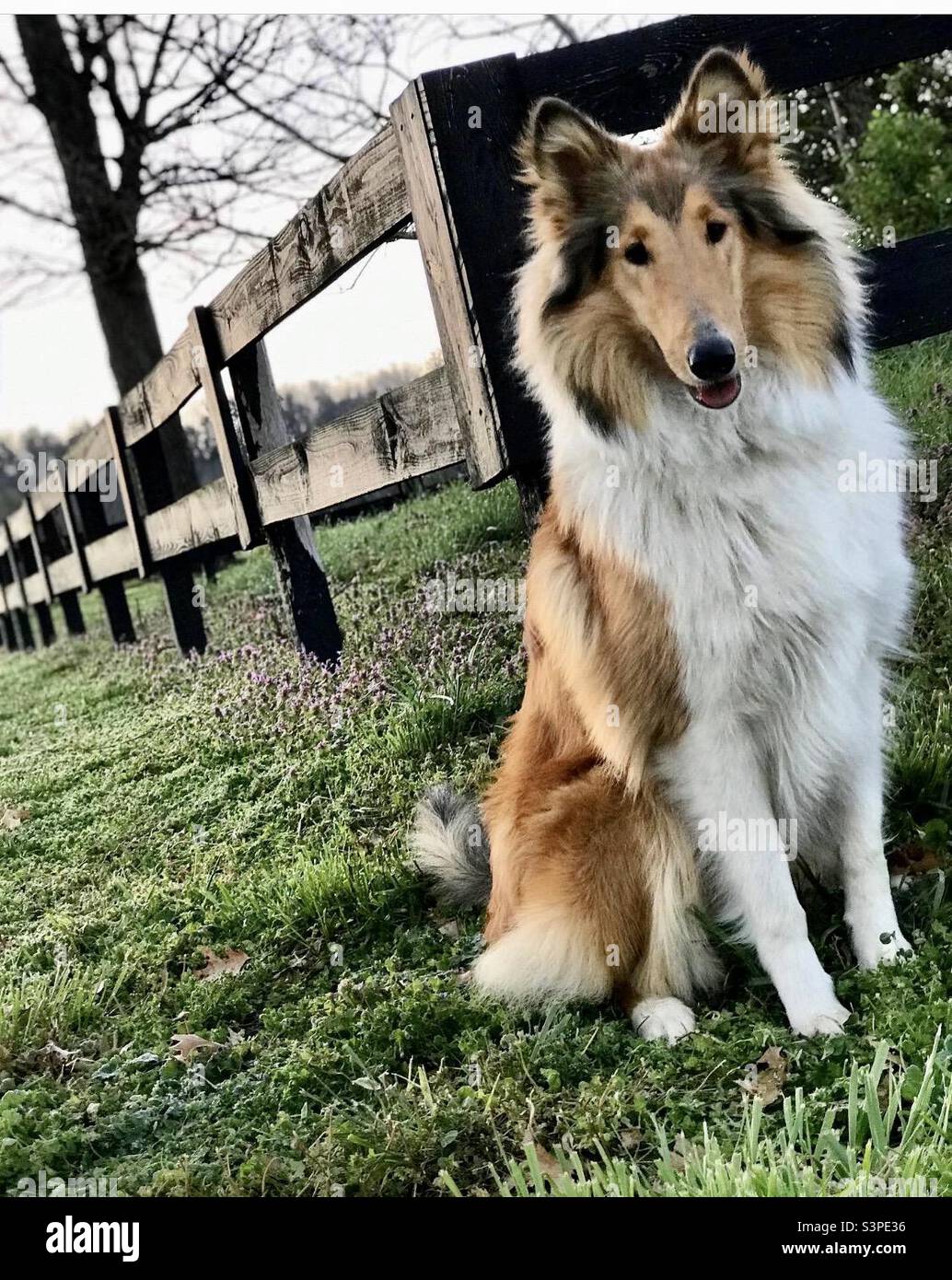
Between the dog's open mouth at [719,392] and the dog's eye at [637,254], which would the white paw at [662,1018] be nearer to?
the dog's open mouth at [719,392]

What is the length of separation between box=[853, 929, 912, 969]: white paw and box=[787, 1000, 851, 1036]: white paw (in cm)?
11

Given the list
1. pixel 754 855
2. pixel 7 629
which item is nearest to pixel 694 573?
pixel 754 855

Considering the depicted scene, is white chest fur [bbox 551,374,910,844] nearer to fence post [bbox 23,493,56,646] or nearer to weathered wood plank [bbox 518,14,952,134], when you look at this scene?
weathered wood plank [bbox 518,14,952,134]

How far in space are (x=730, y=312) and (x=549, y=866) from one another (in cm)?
95

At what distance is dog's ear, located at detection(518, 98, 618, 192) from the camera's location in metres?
1.69

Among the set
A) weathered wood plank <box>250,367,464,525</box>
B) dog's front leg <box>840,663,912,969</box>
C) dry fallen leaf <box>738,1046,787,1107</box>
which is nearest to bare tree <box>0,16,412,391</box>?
weathered wood plank <box>250,367,464,525</box>

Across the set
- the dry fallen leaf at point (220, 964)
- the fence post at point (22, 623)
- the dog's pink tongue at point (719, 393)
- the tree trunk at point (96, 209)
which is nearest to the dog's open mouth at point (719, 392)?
the dog's pink tongue at point (719, 393)

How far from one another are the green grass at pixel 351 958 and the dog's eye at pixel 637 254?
48 centimetres

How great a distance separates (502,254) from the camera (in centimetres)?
190

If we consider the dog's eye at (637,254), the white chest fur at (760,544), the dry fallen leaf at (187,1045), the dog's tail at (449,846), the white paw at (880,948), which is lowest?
the white paw at (880,948)

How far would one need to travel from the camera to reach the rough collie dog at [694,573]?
1719 mm

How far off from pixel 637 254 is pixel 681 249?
0.22 feet

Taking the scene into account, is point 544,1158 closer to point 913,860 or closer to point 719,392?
point 913,860
